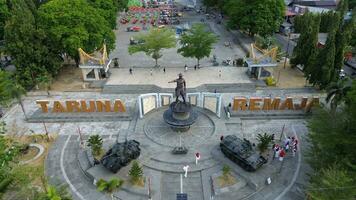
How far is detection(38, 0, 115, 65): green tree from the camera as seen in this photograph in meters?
44.2

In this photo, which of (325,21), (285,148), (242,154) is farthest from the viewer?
(325,21)

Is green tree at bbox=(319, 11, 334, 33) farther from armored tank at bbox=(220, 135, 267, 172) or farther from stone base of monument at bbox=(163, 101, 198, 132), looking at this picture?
armored tank at bbox=(220, 135, 267, 172)

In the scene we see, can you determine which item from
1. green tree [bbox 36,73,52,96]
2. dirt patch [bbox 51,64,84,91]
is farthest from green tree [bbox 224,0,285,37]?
green tree [bbox 36,73,52,96]

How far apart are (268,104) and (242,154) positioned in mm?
12311

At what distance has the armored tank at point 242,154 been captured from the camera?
26234 millimetres

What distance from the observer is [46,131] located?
33906 millimetres

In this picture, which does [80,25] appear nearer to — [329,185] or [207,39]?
[207,39]

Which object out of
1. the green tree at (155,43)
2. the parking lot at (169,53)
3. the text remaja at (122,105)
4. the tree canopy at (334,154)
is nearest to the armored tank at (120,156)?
the text remaja at (122,105)

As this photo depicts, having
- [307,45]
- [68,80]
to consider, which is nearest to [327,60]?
[307,45]

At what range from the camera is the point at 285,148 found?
98.3ft

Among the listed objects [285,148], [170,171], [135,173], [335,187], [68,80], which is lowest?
[170,171]

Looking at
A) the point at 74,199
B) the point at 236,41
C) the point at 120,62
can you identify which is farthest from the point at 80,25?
the point at 236,41

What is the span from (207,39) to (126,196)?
31.9 meters

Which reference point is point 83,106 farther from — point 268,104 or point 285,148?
point 285,148
